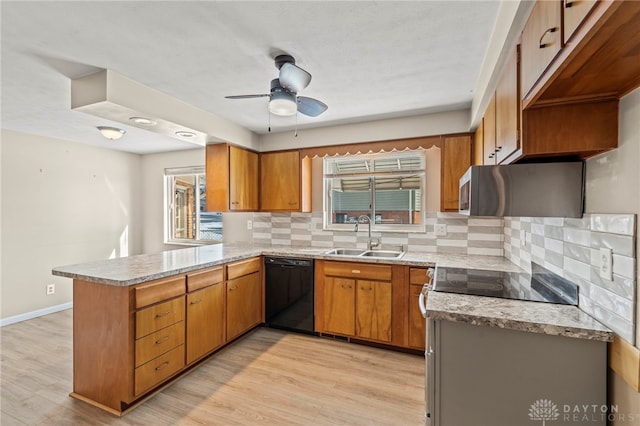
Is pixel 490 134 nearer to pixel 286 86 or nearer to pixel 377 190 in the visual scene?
pixel 286 86

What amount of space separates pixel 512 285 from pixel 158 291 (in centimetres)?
240

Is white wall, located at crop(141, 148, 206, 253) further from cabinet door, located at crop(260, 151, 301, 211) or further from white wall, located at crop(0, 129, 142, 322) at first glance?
cabinet door, located at crop(260, 151, 301, 211)

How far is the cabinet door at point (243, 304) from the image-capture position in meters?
2.89

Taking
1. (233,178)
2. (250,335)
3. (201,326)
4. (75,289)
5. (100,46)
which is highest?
(100,46)

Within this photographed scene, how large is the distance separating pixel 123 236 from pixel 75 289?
3148 millimetres

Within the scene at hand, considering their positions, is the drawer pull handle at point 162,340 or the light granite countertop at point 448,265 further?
the drawer pull handle at point 162,340

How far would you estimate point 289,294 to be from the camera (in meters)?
3.19

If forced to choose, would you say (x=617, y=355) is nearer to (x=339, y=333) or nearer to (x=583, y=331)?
(x=583, y=331)

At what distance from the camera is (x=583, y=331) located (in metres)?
1.15

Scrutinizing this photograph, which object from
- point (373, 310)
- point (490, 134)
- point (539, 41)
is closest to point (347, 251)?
point (373, 310)

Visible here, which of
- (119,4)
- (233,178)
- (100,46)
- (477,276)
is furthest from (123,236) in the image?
(477,276)

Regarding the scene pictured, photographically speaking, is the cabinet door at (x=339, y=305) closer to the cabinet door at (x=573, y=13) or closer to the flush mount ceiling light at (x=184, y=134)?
the flush mount ceiling light at (x=184, y=134)

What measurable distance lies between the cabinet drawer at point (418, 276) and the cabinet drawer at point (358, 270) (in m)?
0.20

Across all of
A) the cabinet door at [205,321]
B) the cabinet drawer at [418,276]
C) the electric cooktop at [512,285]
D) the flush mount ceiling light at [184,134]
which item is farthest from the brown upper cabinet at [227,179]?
the electric cooktop at [512,285]
